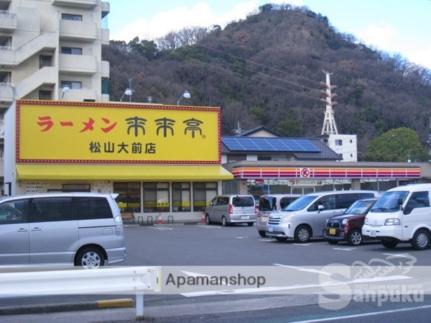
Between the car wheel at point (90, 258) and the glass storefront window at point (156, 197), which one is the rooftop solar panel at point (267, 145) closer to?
the glass storefront window at point (156, 197)

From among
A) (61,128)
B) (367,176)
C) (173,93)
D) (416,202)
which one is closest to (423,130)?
(173,93)

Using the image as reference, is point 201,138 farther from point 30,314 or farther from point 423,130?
point 423,130

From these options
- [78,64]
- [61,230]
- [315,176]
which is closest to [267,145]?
[315,176]

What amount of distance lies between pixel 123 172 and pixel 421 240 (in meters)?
21.5

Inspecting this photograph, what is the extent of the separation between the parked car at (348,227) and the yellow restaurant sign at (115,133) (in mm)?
18404

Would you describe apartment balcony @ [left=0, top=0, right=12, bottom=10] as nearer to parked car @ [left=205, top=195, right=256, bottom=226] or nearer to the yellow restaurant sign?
the yellow restaurant sign

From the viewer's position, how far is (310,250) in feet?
60.7

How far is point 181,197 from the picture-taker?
1487 inches

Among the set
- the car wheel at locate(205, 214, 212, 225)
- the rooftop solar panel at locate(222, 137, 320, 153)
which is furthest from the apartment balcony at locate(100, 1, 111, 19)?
the car wheel at locate(205, 214, 212, 225)

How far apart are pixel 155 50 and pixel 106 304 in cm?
9092

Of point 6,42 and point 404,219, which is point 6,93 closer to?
point 6,42

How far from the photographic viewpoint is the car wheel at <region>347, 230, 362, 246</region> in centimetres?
1953


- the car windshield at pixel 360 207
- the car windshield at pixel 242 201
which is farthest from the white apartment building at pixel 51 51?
the car windshield at pixel 360 207

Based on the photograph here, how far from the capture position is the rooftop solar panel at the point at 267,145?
55.0m
